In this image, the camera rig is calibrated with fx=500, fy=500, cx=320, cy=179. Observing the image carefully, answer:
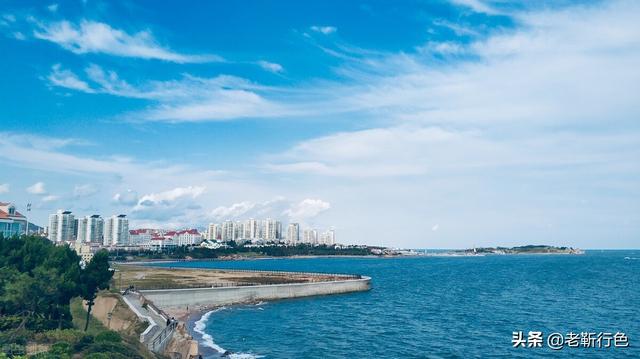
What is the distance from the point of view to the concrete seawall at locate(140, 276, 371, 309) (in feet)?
251

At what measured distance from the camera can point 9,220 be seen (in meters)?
107

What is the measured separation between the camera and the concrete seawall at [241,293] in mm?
76562

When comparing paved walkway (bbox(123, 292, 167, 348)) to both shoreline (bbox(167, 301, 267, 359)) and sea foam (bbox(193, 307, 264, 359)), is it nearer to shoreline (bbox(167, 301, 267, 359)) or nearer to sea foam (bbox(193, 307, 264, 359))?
shoreline (bbox(167, 301, 267, 359))

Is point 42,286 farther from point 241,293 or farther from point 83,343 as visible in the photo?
point 241,293

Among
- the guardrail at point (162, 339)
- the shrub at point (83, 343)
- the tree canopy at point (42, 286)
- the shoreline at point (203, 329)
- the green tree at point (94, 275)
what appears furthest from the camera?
the green tree at point (94, 275)

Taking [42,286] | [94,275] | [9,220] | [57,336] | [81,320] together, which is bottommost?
[81,320]

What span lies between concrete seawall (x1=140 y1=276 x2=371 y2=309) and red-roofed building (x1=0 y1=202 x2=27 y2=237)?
4960 centimetres

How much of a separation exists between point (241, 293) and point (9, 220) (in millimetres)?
57885

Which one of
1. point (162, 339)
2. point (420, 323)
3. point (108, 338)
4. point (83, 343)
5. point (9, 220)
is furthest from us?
point (9, 220)

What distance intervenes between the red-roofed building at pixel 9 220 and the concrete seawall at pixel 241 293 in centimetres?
4960

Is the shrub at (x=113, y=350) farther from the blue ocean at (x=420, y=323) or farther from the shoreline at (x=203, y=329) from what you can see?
the blue ocean at (x=420, y=323)

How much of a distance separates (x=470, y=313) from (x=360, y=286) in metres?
35.9

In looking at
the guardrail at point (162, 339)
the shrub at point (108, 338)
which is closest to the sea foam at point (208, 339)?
the guardrail at point (162, 339)

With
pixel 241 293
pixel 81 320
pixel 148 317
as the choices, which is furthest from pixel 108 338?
pixel 241 293
